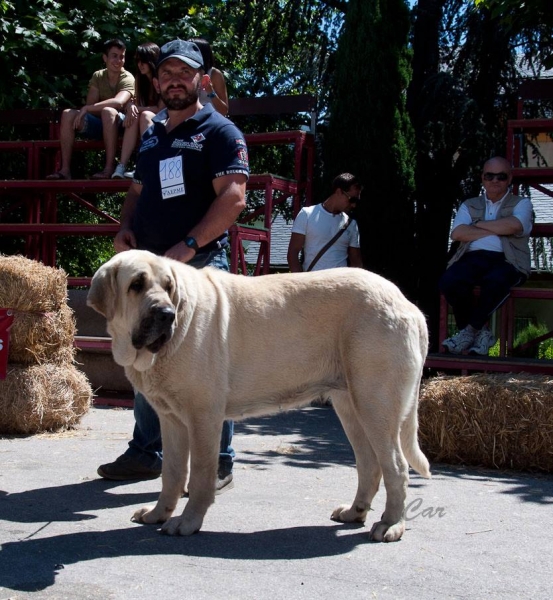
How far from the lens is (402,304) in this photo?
14.0 ft

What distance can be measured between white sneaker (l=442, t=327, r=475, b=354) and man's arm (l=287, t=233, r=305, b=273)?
5.97 ft

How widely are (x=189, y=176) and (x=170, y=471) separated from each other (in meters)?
1.69

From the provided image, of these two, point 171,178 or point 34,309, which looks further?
point 34,309

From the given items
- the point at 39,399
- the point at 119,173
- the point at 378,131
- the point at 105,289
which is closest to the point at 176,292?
the point at 105,289

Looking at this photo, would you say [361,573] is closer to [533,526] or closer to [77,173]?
[533,526]

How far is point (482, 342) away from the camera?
7.80 metres

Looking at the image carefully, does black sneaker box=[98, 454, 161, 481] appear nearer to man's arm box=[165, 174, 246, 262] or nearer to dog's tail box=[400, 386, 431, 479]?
man's arm box=[165, 174, 246, 262]

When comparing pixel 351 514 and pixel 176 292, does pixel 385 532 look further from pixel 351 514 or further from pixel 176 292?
pixel 176 292

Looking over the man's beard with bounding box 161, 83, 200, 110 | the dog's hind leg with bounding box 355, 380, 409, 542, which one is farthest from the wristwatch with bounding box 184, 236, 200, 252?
the dog's hind leg with bounding box 355, 380, 409, 542

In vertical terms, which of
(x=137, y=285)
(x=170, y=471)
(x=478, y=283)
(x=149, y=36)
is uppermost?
(x=149, y=36)

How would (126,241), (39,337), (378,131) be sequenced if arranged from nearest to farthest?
(126,241) < (39,337) < (378,131)

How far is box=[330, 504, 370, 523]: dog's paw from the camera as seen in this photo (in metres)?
4.35

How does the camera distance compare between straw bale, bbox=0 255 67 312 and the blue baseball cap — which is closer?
the blue baseball cap

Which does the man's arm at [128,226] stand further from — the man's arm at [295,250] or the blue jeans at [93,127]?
the blue jeans at [93,127]
